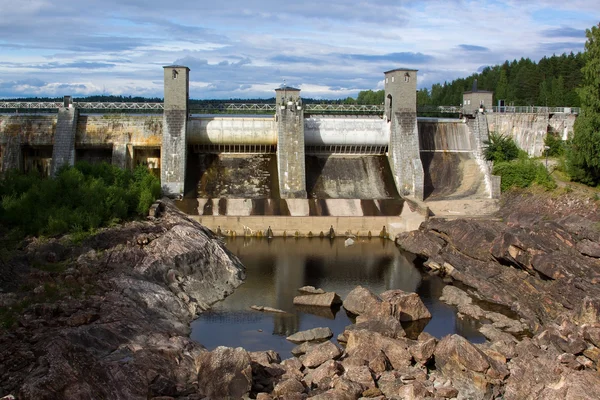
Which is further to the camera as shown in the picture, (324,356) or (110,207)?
(110,207)

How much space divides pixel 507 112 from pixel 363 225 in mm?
17636

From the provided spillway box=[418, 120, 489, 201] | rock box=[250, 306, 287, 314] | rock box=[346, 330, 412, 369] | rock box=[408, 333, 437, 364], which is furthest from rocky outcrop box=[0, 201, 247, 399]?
spillway box=[418, 120, 489, 201]

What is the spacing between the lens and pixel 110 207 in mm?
36750

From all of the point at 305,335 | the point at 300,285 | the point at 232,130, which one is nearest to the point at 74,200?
the point at 300,285

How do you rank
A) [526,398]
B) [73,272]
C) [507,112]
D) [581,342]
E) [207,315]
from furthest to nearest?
1. [507,112]
2. [207,315]
3. [73,272]
4. [581,342]
5. [526,398]

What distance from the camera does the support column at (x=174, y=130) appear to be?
1834 inches

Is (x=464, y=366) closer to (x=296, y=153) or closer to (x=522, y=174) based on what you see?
(x=522, y=174)

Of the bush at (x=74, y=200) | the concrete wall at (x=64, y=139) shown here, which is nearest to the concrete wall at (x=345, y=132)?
the bush at (x=74, y=200)

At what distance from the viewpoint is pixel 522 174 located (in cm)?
4600

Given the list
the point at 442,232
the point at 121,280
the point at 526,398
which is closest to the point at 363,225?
the point at 442,232

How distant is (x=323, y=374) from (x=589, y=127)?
2714cm

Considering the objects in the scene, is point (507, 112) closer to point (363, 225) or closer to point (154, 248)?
point (363, 225)

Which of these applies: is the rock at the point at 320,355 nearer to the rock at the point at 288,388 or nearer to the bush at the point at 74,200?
the rock at the point at 288,388

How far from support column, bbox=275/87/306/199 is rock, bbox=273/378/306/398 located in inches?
1019
